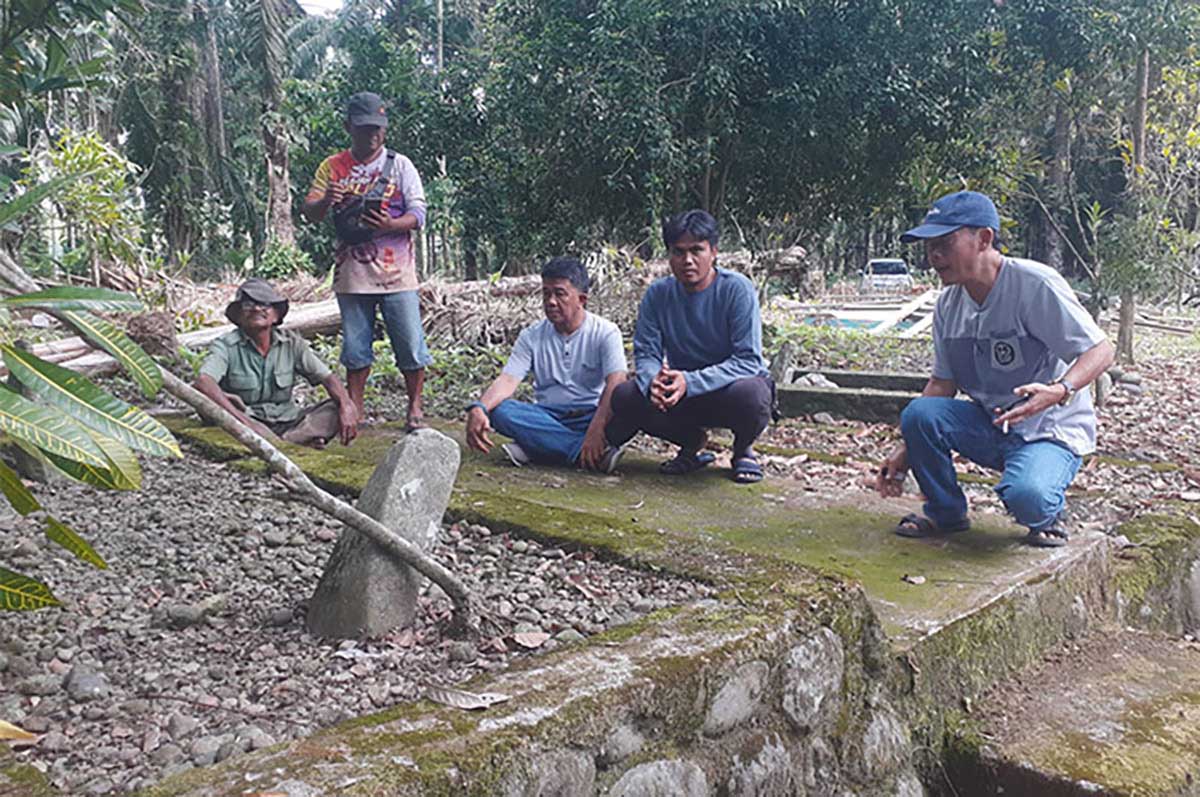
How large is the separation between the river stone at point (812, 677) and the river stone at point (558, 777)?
2.03 ft

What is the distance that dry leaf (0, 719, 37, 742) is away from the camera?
1.45m

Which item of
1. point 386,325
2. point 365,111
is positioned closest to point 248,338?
point 386,325

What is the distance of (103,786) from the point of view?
4.84ft

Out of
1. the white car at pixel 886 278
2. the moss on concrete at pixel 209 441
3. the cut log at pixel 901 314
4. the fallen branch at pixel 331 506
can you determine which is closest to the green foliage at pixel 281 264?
the cut log at pixel 901 314

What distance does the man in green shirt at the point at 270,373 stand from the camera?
4480mm

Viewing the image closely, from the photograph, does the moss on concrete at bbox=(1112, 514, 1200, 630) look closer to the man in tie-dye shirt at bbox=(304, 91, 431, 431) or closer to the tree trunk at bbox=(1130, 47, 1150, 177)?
the man in tie-dye shirt at bbox=(304, 91, 431, 431)

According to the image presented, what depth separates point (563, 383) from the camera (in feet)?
14.5

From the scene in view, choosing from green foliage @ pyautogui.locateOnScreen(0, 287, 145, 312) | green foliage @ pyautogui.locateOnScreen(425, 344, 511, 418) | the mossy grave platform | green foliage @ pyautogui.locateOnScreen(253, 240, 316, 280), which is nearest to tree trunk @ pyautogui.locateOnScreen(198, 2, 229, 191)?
green foliage @ pyautogui.locateOnScreen(253, 240, 316, 280)

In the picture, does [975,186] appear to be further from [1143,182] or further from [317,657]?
[317,657]

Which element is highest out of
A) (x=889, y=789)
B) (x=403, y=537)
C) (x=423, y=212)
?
(x=423, y=212)

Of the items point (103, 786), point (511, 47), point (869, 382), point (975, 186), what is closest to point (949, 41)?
point (975, 186)

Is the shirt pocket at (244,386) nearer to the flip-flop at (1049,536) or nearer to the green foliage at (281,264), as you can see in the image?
the flip-flop at (1049,536)

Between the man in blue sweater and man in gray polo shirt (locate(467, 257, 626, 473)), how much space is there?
0.13 m

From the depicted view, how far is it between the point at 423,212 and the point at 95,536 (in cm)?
248
